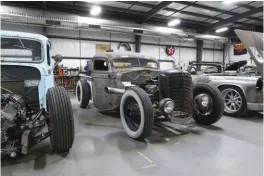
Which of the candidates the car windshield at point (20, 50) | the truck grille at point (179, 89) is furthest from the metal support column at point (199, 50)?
the car windshield at point (20, 50)

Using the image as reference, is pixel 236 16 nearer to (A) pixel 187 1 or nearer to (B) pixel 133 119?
(A) pixel 187 1

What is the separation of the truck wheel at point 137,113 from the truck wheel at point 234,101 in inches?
→ 115

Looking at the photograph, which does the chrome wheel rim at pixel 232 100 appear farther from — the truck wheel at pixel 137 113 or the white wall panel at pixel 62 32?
the white wall panel at pixel 62 32

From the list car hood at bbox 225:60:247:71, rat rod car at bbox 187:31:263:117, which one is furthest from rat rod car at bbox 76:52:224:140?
car hood at bbox 225:60:247:71

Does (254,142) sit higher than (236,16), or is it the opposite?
(236,16)

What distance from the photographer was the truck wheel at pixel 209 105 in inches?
143

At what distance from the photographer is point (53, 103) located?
92.7 inches

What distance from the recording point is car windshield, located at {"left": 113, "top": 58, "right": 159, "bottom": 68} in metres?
4.57

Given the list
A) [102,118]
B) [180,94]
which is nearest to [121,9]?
[102,118]

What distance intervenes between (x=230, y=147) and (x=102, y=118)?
2866 millimetres

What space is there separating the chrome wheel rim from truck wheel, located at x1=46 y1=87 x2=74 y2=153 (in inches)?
162

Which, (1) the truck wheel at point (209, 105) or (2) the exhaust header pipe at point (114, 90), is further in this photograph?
(2) the exhaust header pipe at point (114, 90)

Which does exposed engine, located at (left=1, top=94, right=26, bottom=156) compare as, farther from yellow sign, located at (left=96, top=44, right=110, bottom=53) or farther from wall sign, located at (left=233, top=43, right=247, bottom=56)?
wall sign, located at (left=233, top=43, right=247, bottom=56)

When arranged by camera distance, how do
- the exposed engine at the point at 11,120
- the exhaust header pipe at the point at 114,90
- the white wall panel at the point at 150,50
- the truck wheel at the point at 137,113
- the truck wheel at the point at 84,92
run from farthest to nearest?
the white wall panel at the point at 150,50
the truck wheel at the point at 84,92
the exhaust header pipe at the point at 114,90
the truck wheel at the point at 137,113
the exposed engine at the point at 11,120
